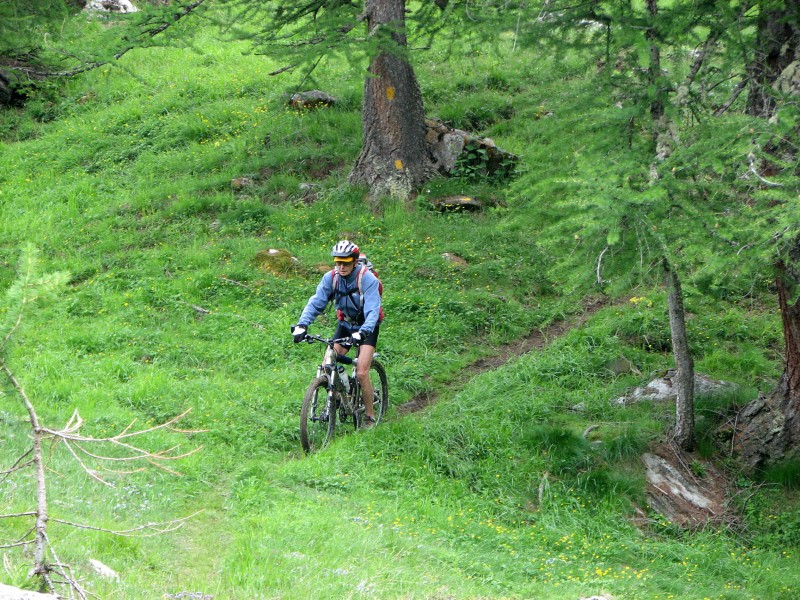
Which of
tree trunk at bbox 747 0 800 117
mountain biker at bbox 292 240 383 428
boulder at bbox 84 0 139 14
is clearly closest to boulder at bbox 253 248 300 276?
mountain biker at bbox 292 240 383 428

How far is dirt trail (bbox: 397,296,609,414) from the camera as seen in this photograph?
10445 mm

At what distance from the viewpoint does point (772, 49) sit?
8180mm

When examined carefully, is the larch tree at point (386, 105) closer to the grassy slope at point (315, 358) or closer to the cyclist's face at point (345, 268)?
the grassy slope at point (315, 358)

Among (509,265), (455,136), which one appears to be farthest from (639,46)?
(455,136)

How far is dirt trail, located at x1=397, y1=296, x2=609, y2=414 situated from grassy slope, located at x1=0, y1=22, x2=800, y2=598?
20 centimetres

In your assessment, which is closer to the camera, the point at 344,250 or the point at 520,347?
the point at 344,250

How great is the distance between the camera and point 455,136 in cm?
1605

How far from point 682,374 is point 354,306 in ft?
11.7

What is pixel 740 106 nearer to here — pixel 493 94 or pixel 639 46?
pixel 639 46

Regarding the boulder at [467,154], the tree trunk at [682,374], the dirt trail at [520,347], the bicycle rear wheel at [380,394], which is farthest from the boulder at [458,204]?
the tree trunk at [682,374]

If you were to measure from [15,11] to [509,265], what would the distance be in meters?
8.74

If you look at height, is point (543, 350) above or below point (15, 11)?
below

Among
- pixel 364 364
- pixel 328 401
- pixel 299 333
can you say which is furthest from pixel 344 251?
pixel 328 401

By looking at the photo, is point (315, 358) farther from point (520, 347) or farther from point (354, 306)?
point (520, 347)
